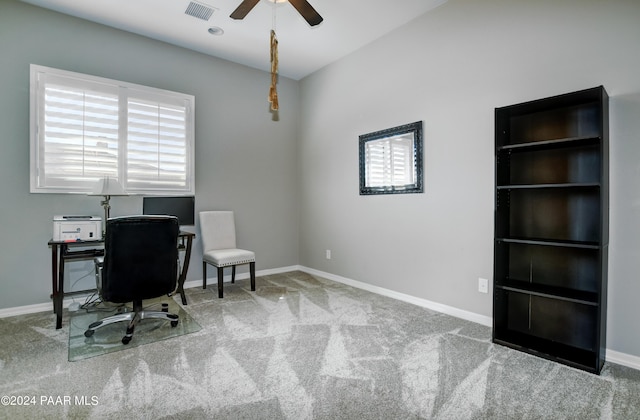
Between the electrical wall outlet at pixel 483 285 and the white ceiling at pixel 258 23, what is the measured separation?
2.69m

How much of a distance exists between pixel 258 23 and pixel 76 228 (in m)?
2.72

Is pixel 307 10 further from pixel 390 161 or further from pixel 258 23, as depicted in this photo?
pixel 390 161

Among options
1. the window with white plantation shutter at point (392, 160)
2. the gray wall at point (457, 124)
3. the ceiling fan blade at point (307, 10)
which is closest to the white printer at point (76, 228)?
the ceiling fan blade at point (307, 10)

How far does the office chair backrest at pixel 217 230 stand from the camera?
408 cm

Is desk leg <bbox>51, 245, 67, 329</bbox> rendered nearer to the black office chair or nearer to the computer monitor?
the black office chair

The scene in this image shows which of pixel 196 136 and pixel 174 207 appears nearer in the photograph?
pixel 174 207

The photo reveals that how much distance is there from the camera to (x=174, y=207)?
3762 mm

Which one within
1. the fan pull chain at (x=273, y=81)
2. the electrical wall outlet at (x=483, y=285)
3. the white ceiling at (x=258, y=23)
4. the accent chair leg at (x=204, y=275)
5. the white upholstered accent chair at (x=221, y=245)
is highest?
the white ceiling at (x=258, y=23)

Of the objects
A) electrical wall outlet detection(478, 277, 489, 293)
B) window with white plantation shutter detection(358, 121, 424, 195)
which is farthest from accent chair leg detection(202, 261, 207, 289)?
electrical wall outlet detection(478, 277, 489, 293)

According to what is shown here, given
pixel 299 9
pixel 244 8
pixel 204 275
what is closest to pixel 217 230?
pixel 204 275

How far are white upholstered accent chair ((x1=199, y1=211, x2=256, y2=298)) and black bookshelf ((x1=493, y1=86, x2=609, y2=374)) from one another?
266 centimetres

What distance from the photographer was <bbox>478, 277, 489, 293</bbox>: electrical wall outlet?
285 cm

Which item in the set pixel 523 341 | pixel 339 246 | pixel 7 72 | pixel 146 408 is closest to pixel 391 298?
pixel 339 246

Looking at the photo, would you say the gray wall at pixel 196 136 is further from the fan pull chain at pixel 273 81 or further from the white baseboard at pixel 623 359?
the white baseboard at pixel 623 359
